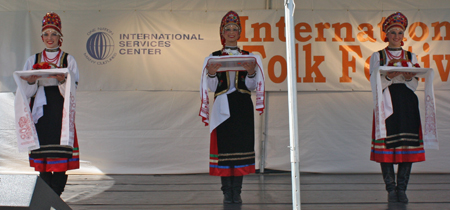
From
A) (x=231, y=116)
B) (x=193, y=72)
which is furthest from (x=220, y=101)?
(x=193, y=72)

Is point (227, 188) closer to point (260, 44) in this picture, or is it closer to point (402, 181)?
point (402, 181)

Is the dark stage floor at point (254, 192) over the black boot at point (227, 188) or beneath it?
beneath

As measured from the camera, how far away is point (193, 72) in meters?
4.46

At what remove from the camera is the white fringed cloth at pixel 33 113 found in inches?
112

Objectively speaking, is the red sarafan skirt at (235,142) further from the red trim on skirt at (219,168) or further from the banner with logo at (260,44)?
the banner with logo at (260,44)

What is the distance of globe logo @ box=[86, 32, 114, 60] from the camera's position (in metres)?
→ 4.41

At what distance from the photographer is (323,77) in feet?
14.7

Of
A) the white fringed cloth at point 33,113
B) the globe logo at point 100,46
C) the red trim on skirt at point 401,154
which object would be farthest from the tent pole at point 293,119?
the globe logo at point 100,46

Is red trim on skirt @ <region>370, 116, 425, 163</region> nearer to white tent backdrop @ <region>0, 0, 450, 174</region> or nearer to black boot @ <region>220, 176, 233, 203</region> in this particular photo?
black boot @ <region>220, 176, 233, 203</region>

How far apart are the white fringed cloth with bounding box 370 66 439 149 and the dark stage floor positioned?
492 millimetres

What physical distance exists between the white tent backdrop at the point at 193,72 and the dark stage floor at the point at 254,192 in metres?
0.30

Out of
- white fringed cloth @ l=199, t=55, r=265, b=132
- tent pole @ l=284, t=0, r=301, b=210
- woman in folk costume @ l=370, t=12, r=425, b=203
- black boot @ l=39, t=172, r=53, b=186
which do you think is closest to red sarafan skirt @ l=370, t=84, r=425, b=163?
woman in folk costume @ l=370, t=12, r=425, b=203

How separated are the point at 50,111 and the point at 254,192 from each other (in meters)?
1.75

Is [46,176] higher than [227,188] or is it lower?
higher
